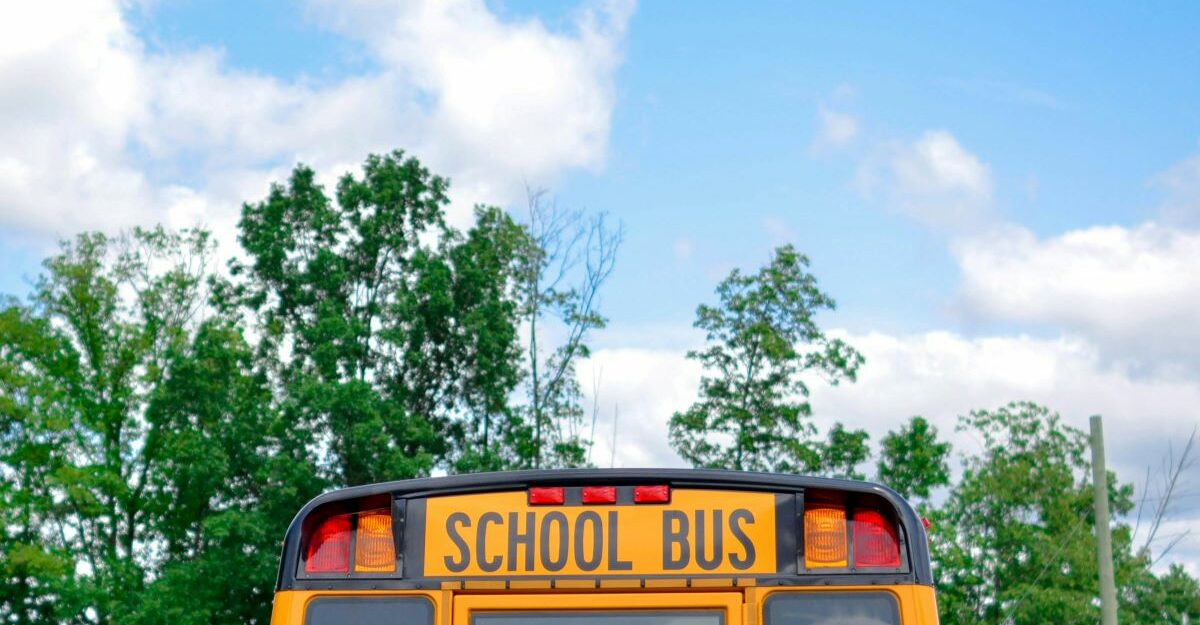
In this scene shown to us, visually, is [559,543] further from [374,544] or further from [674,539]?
[374,544]

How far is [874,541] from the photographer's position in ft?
13.9

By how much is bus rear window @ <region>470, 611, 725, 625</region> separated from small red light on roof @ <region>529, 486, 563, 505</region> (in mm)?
325

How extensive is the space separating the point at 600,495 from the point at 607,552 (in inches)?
6.8

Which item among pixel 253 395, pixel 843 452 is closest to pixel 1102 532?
pixel 843 452

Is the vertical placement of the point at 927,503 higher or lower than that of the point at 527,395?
lower

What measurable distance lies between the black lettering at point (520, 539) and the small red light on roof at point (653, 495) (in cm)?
32

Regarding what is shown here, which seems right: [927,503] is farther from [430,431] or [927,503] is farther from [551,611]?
[551,611]

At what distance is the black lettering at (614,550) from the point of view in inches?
170

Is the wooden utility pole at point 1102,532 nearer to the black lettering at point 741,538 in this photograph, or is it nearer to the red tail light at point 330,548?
the black lettering at point 741,538

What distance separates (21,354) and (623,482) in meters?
36.0

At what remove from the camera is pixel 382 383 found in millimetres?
34906

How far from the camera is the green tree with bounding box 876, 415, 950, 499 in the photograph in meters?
35.3

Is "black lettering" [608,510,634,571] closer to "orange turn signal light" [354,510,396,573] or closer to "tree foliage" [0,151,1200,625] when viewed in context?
"orange turn signal light" [354,510,396,573]

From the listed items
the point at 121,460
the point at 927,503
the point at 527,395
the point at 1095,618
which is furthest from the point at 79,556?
the point at 1095,618
